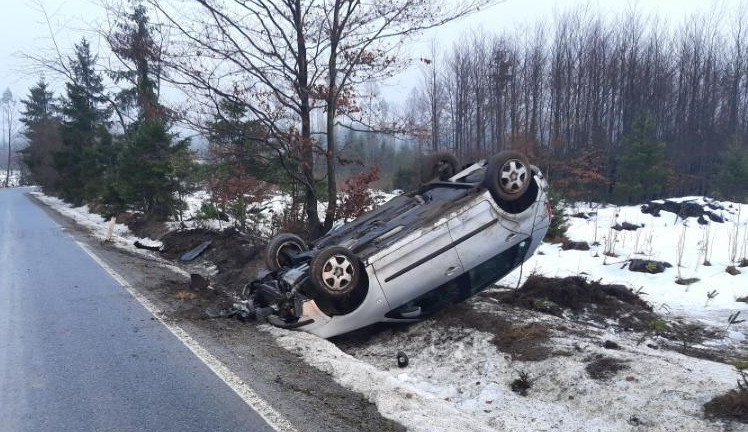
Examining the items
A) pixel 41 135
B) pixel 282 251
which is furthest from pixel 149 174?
pixel 41 135

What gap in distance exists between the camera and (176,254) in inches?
518

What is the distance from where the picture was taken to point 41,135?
1789 inches

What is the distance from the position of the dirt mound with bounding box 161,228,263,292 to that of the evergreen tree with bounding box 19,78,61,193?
30.8 metres

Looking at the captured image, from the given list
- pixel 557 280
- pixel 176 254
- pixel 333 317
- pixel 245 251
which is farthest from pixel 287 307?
pixel 176 254

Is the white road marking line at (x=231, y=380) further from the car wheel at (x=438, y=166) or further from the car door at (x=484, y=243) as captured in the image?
the car wheel at (x=438, y=166)

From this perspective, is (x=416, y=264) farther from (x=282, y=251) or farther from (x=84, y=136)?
(x=84, y=136)

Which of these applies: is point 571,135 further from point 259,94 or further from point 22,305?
point 22,305

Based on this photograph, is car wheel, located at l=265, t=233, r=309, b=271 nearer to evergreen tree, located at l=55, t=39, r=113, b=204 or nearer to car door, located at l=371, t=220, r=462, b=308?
car door, located at l=371, t=220, r=462, b=308

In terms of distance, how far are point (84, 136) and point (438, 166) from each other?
31393mm

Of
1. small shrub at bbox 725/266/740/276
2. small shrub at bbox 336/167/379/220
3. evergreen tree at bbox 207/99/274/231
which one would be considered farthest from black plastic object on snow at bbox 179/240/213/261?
small shrub at bbox 725/266/740/276

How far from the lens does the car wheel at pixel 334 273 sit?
227 inches

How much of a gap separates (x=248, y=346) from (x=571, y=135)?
1510 inches

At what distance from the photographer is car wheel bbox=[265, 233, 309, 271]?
24.6 feet

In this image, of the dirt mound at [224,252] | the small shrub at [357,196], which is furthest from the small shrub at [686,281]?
the dirt mound at [224,252]
